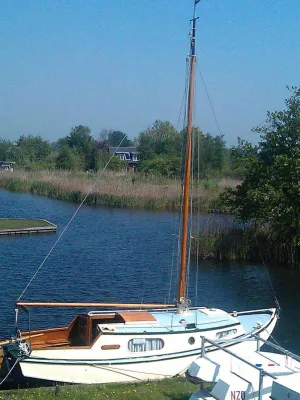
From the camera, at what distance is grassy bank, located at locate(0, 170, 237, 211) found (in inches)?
2549

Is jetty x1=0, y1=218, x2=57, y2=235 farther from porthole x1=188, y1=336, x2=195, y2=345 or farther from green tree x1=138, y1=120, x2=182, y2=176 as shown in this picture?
green tree x1=138, y1=120, x2=182, y2=176

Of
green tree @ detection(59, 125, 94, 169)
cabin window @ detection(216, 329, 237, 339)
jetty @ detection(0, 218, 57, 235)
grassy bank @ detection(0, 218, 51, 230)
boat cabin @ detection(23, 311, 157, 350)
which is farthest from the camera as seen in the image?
green tree @ detection(59, 125, 94, 169)

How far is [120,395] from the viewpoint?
48.9 ft

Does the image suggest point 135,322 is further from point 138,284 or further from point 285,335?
point 138,284

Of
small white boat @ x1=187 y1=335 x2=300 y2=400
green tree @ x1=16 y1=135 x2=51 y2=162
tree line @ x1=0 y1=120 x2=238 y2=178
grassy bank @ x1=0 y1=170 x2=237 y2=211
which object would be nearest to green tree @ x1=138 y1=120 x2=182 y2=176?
tree line @ x1=0 y1=120 x2=238 y2=178

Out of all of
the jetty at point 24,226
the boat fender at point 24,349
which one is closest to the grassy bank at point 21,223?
the jetty at point 24,226

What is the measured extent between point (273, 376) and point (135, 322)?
29.5ft

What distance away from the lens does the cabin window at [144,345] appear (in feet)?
62.8

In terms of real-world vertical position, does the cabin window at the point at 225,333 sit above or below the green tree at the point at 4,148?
below

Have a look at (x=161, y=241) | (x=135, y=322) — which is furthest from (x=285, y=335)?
(x=161, y=241)

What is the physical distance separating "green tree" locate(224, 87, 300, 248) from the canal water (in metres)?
3.21

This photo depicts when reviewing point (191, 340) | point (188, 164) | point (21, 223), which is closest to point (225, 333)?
point (191, 340)

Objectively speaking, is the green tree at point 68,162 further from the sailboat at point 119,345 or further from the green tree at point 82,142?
the sailboat at point 119,345

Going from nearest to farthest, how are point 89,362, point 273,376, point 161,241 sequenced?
point 273,376, point 89,362, point 161,241
